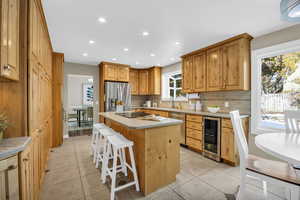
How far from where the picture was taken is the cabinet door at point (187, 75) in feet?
12.2

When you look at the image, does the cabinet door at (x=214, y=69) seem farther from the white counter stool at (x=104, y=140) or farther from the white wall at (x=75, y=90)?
the white wall at (x=75, y=90)

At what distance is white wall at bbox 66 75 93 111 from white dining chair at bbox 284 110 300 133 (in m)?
7.58

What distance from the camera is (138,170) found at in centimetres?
188

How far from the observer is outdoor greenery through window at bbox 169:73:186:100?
4973 millimetres

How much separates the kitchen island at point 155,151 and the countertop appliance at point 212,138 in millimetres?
1172

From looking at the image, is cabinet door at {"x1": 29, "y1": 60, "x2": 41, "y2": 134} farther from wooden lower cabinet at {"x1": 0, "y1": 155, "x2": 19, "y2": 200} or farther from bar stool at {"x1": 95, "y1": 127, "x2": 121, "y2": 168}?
bar stool at {"x1": 95, "y1": 127, "x2": 121, "y2": 168}

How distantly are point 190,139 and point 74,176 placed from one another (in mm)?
2493

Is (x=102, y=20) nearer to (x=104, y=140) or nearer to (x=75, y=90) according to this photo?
(x=104, y=140)

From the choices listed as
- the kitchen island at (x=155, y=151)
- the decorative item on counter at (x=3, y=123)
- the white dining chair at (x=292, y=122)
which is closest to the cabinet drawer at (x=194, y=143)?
the kitchen island at (x=155, y=151)

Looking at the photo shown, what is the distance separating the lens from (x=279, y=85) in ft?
8.38

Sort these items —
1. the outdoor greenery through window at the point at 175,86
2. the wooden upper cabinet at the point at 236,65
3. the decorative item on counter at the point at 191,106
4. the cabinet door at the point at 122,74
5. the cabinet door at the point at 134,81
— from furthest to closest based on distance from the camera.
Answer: the cabinet door at the point at 134,81 < the outdoor greenery through window at the point at 175,86 < the cabinet door at the point at 122,74 < the decorative item on counter at the point at 191,106 < the wooden upper cabinet at the point at 236,65

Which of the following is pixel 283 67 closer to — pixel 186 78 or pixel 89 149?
pixel 186 78

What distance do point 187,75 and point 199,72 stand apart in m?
0.41

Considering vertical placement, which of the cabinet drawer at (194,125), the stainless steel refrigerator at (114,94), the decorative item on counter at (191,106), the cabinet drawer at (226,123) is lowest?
the cabinet drawer at (194,125)
